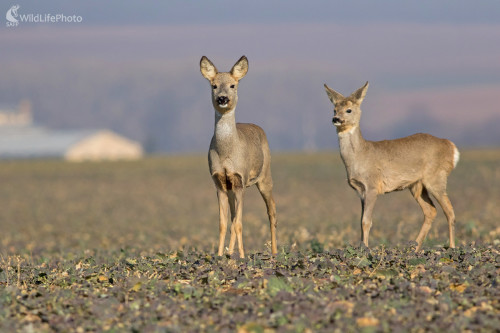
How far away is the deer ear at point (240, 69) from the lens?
37.9ft

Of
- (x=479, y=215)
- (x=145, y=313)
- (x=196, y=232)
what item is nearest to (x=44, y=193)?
(x=196, y=232)

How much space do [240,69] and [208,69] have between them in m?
0.49

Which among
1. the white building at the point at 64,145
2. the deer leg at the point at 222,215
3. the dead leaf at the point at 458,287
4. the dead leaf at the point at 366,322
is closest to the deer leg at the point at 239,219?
the deer leg at the point at 222,215

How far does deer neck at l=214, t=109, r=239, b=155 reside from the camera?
37.9 feet

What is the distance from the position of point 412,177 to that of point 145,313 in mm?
6166

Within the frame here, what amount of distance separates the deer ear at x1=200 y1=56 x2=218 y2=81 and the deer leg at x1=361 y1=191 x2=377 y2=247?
319 cm

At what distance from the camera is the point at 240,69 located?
1165 centimetres

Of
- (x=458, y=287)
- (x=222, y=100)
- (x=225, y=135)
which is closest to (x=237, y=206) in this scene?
(x=225, y=135)

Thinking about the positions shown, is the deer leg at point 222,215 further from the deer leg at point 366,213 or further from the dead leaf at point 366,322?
the dead leaf at point 366,322

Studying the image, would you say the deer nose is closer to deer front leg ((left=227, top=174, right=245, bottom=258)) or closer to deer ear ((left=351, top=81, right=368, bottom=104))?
deer front leg ((left=227, top=174, right=245, bottom=258))

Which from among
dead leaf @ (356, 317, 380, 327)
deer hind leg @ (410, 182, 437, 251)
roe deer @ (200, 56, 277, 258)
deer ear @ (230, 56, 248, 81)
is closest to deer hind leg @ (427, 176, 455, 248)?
deer hind leg @ (410, 182, 437, 251)

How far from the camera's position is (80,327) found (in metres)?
8.09

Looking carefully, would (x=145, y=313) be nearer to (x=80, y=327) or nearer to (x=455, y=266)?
(x=80, y=327)

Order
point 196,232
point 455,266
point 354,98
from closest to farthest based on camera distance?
point 455,266 < point 354,98 < point 196,232
